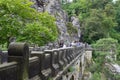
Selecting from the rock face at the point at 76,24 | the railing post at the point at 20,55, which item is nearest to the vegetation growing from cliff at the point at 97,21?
the rock face at the point at 76,24

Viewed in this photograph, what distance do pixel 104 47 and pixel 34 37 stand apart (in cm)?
2872

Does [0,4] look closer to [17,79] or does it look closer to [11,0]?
[11,0]

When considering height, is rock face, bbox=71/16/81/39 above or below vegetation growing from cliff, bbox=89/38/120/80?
above

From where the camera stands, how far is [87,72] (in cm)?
4575

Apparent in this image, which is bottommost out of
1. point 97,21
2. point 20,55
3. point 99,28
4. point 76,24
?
point 99,28

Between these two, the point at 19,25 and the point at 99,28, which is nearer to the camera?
the point at 19,25

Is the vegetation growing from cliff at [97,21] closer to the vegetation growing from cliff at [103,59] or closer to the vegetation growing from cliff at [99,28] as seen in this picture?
the vegetation growing from cliff at [99,28]

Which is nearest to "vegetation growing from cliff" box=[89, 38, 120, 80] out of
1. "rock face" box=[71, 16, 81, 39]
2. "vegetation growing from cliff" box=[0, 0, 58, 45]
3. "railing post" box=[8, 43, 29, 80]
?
"rock face" box=[71, 16, 81, 39]

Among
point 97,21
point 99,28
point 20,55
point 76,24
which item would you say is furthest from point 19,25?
point 76,24

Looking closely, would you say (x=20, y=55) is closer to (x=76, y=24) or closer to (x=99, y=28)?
(x=99, y=28)

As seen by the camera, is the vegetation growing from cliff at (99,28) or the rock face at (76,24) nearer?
the vegetation growing from cliff at (99,28)

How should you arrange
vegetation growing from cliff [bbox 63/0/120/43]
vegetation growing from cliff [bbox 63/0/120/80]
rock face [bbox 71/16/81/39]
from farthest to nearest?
vegetation growing from cliff [bbox 63/0/120/43], rock face [bbox 71/16/81/39], vegetation growing from cliff [bbox 63/0/120/80]

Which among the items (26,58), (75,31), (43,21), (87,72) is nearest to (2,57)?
(26,58)

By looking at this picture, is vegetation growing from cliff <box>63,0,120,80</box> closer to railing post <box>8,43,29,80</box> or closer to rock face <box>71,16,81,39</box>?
rock face <box>71,16,81,39</box>
